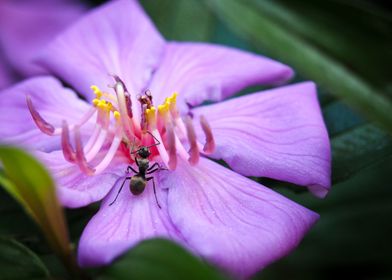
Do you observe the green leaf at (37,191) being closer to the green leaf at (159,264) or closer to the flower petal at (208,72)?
the green leaf at (159,264)

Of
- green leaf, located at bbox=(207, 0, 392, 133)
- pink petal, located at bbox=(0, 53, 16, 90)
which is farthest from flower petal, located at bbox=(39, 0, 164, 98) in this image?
pink petal, located at bbox=(0, 53, 16, 90)

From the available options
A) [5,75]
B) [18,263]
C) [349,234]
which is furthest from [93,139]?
[5,75]

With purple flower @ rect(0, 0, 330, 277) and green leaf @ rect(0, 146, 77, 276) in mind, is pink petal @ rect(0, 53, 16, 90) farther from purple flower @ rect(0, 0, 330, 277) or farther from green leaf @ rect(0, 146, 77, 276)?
green leaf @ rect(0, 146, 77, 276)

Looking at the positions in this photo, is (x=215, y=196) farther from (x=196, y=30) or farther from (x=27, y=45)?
(x=27, y=45)

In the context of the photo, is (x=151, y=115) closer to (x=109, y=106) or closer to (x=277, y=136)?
(x=109, y=106)

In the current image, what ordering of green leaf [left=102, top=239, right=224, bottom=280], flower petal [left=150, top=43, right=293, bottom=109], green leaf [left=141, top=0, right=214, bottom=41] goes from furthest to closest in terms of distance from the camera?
green leaf [left=141, top=0, right=214, bottom=41], flower petal [left=150, top=43, right=293, bottom=109], green leaf [left=102, top=239, right=224, bottom=280]
